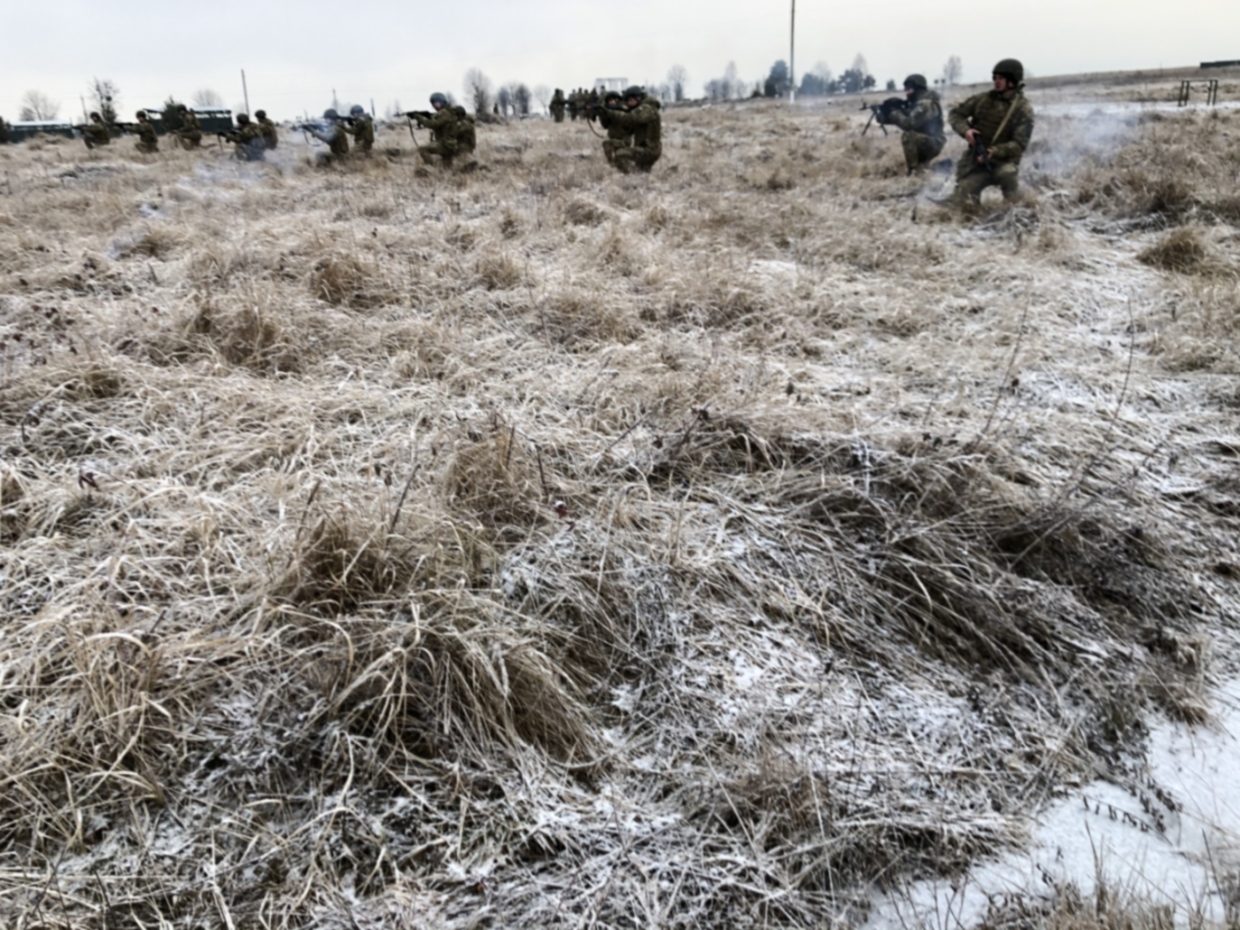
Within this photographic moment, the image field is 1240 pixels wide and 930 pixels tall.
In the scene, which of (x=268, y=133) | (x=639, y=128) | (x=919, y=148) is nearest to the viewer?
(x=919, y=148)

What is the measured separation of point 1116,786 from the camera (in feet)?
5.23

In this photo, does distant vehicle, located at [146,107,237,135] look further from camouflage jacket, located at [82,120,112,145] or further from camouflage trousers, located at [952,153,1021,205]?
camouflage trousers, located at [952,153,1021,205]

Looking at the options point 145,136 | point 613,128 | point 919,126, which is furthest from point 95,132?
point 919,126

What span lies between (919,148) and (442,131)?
6.44 meters

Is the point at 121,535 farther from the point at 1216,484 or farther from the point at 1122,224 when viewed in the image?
the point at 1122,224

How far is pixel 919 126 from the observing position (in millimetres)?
8727

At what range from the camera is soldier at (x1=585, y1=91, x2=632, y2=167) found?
1007 cm

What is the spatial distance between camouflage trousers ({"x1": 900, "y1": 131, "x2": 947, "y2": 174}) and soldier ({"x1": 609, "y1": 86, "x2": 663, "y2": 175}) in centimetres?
317

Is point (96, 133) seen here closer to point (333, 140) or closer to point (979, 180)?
point (333, 140)

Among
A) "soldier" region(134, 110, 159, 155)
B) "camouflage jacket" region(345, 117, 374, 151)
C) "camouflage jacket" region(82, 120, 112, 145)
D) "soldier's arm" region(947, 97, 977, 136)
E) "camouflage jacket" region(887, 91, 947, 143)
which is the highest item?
"camouflage jacket" region(82, 120, 112, 145)

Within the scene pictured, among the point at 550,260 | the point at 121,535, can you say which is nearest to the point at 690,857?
the point at 121,535

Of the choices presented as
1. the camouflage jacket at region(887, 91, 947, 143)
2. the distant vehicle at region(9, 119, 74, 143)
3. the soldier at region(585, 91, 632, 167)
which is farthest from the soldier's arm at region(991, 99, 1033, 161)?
the distant vehicle at region(9, 119, 74, 143)

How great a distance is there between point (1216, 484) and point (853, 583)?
5.06ft

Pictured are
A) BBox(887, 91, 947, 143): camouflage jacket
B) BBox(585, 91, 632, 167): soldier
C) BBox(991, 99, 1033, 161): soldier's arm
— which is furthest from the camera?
BBox(585, 91, 632, 167): soldier
